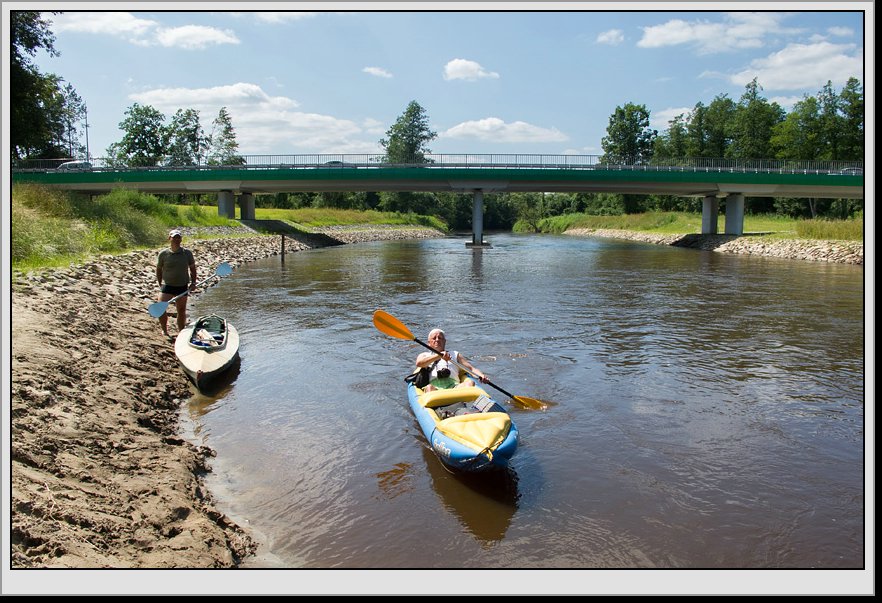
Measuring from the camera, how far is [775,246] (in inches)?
1542

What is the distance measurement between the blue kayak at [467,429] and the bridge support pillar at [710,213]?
48.8 m

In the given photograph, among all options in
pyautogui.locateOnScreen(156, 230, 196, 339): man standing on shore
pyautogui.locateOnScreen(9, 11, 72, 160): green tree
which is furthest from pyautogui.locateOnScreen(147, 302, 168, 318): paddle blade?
pyautogui.locateOnScreen(9, 11, 72, 160): green tree

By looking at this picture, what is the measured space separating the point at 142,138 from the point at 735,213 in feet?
235

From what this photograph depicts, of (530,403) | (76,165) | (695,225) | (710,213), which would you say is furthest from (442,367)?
(695,225)

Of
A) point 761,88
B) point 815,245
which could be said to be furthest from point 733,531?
point 761,88

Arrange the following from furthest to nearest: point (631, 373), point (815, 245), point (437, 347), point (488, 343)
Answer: point (815, 245)
point (488, 343)
point (631, 373)
point (437, 347)

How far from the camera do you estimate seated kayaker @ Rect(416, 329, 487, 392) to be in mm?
8141

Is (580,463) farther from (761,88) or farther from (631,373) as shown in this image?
(761,88)

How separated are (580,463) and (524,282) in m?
18.2

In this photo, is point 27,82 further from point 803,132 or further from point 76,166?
point 803,132

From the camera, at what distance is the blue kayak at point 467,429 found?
20.2ft

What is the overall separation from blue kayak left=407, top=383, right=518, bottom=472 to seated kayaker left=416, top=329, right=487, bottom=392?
385mm

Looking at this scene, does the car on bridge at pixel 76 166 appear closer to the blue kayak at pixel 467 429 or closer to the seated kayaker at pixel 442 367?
the seated kayaker at pixel 442 367

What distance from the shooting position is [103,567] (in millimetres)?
4027
